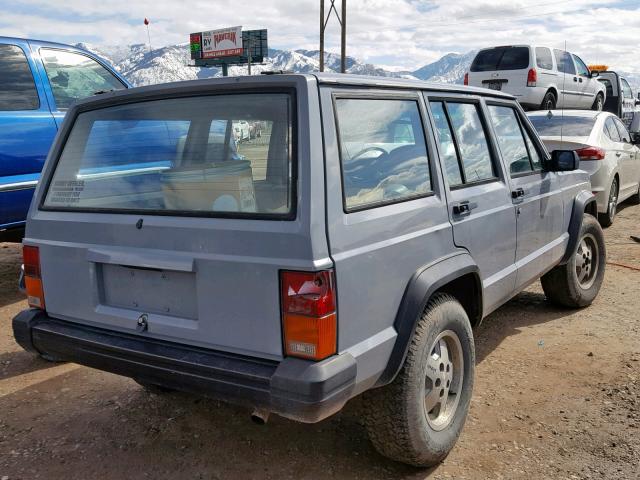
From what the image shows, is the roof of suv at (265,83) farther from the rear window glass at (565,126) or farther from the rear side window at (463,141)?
the rear window glass at (565,126)

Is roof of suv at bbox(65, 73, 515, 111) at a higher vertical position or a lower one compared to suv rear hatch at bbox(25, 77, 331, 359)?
higher

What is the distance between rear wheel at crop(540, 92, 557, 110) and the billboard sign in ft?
227

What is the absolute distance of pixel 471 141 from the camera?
11.3 feet

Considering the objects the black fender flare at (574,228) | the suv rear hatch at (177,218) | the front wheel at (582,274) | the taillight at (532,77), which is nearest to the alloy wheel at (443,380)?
the suv rear hatch at (177,218)

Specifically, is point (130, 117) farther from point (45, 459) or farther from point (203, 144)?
point (45, 459)

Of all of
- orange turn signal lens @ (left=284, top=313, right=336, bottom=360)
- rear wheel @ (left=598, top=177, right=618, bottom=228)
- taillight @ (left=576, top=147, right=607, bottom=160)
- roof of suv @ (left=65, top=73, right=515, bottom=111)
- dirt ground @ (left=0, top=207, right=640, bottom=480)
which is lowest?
dirt ground @ (left=0, top=207, right=640, bottom=480)

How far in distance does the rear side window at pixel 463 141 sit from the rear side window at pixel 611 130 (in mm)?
5508

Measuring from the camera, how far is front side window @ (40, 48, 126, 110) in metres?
5.46

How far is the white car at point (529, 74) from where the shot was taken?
1259 centimetres

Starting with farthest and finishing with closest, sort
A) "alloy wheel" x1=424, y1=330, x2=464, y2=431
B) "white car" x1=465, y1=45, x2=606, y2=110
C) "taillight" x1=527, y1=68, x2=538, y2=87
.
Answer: "white car" x1=465, y1=45, x2=606, y2=110, "taillight" x1=527, y1=68, x2=538, y2=87, "alloy wheel" x1=424, y1=330, x2=464, y2=431

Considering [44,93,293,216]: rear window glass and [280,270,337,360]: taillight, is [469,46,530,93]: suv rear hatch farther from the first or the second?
[280,270,337,360]: taillight

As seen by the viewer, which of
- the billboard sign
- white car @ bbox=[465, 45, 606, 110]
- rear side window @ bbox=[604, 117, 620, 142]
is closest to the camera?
rear side window @ bbox=[604, 117, 620, 142]

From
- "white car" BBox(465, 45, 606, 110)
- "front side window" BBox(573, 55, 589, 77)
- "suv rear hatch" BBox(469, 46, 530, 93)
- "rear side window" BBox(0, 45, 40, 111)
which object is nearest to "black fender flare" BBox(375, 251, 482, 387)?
"rear side window" BBox(0, 45, 40, 111)

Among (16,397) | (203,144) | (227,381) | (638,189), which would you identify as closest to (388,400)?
(227,381)
